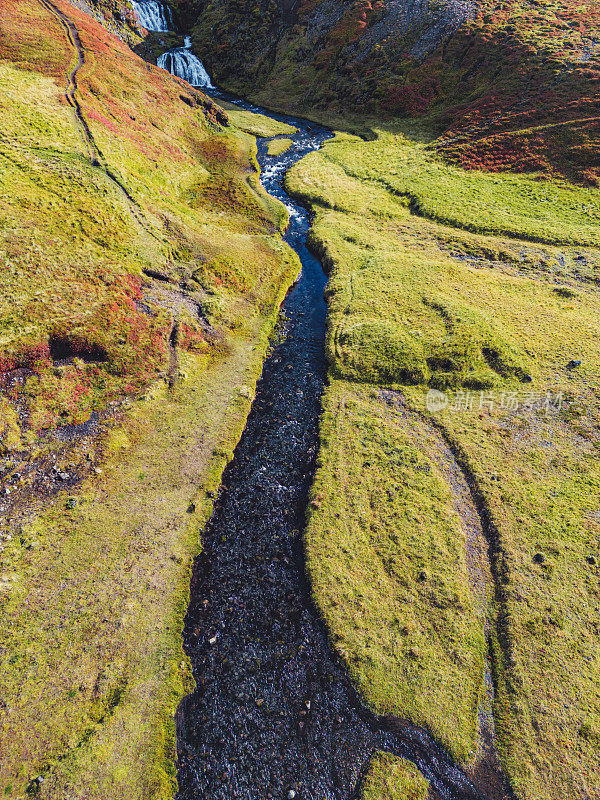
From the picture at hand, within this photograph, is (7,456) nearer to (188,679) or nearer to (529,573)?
(188,679)

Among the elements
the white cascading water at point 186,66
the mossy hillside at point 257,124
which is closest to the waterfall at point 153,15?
the white cascading water at point 186,66

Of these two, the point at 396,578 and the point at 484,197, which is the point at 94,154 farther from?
the point at 396,578

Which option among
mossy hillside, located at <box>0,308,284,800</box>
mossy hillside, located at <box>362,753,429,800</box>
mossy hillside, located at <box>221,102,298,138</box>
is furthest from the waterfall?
mossy hillside, located at <box>362,753,429,800</box>

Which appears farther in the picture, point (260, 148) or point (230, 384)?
point (260, 148)

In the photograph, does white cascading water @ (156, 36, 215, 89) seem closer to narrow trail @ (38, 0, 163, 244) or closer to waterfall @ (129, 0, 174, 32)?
waterfall @ (129, 0, 174, 32)

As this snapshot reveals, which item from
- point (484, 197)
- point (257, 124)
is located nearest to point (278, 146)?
point (257, 124)

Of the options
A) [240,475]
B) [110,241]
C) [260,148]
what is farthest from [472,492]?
[260,148]

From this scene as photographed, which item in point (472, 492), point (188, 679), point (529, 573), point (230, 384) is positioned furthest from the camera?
point (230, 384)
